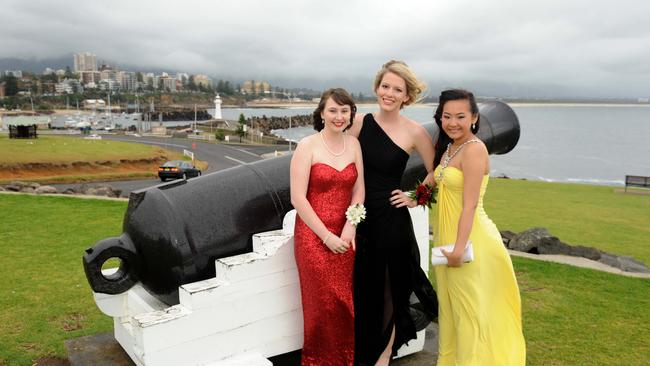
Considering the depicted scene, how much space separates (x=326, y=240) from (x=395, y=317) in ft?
2.45

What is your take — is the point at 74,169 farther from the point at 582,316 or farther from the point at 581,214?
the point at 582,316

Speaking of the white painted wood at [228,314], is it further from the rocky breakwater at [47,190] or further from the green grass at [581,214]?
the rocky breakwater at [47,190]

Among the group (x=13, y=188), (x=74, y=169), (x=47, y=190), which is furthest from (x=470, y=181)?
(x=74, y=169)

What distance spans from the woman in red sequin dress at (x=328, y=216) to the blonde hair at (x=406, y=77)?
0.24m

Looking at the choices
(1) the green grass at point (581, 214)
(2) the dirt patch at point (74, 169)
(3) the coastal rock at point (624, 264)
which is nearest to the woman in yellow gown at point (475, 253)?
(3) the coastal rock at point (624, 264)

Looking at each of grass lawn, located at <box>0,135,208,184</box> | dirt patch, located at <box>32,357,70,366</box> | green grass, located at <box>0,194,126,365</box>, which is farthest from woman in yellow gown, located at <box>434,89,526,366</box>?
grass lawn, located at <box>0,135,208,184</box>

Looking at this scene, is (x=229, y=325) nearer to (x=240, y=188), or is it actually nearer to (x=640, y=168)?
(x=240, y=188)

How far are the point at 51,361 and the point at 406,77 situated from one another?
3102mm

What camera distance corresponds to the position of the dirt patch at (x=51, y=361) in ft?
12.3

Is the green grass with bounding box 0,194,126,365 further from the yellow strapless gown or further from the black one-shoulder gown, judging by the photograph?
the yellow strapless gown

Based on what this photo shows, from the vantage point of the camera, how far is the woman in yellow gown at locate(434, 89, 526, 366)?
2535mm

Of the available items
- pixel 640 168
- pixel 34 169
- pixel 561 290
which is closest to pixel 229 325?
pixel 561 290

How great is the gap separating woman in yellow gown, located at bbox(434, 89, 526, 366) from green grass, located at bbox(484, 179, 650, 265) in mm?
6281

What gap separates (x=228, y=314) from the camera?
283 cm
